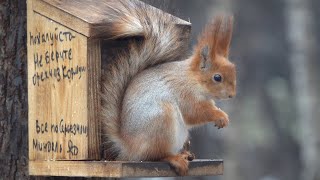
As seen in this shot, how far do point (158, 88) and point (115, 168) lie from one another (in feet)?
1.25

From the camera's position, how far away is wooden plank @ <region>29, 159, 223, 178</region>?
444 centimetres

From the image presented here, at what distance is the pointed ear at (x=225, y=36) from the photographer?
4.67 meters

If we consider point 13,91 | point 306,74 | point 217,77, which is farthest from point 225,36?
point 306,74

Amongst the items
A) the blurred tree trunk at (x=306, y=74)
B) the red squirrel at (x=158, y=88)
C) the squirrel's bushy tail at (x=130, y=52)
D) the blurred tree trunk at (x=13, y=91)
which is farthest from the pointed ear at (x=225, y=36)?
the blurred tree trunk at (x=306, y=74)

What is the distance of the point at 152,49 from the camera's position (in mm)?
4730

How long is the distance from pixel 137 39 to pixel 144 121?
1.27 ft

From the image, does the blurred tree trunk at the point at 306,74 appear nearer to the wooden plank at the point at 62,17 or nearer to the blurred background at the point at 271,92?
the blurred background at the point at 271,92

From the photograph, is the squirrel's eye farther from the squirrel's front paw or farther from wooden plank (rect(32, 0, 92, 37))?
wooden plank (rect(32, 0, 92, 37))

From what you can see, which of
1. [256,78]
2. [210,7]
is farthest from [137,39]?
[256,78]

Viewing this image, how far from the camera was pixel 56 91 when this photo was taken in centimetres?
475

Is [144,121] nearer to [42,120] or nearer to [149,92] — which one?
[149,92]

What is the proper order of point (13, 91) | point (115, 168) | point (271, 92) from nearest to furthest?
point (115, 168)
point (13, 91)
point (271, 92)

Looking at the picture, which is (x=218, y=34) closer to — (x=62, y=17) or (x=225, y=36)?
(x=225, y=36)

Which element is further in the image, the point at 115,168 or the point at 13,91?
the point at 13,91
